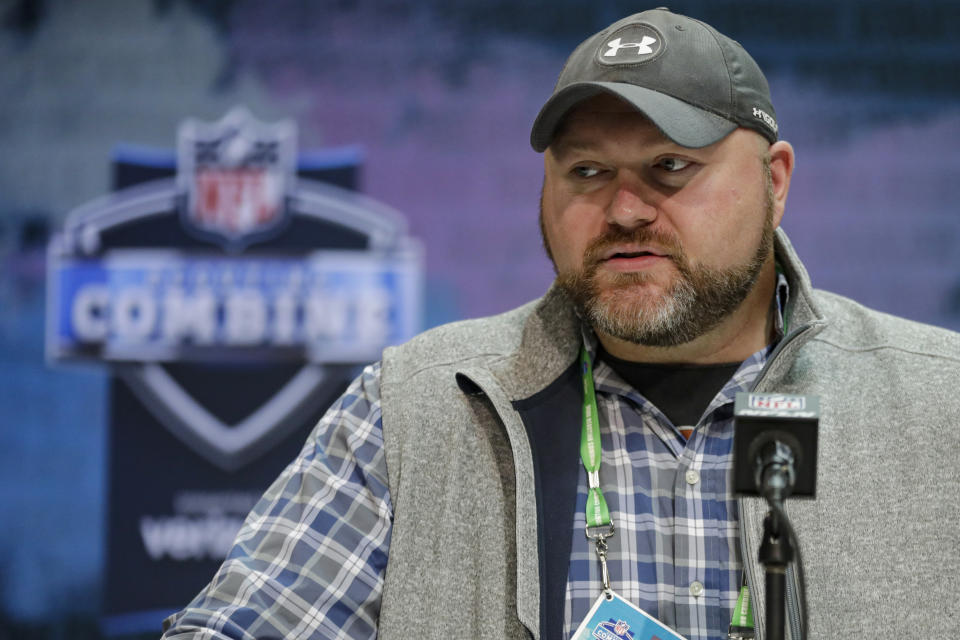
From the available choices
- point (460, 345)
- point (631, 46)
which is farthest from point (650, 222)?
point (460, 345)

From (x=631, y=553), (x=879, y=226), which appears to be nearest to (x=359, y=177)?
(x=879, y=226)

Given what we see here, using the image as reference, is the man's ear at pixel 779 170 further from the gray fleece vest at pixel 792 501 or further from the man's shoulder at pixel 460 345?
the man's shoulder at pixel 460 345

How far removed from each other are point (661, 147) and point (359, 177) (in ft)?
4.74

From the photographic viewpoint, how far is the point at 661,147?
1325mm

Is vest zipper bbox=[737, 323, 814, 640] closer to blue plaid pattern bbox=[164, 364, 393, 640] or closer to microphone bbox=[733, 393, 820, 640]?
microphone bbox=[733, 393, 820, 640]

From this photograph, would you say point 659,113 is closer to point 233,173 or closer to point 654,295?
point 654,295

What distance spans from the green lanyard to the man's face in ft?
0.34

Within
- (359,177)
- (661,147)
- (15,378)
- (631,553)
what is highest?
(359,177)

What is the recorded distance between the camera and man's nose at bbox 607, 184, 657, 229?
51.9 inches

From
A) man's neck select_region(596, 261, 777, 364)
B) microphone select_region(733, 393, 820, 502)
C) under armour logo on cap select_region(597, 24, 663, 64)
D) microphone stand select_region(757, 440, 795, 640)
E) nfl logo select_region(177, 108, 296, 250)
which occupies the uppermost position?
nfl logo select_region(177, 108, 296, 250)

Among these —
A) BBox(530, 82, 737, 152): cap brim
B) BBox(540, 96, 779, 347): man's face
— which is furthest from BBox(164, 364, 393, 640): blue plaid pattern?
BBox(530, 82, 737, 152): cap brim

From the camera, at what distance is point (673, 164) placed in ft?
4.41

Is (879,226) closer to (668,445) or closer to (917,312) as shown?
(917,312)

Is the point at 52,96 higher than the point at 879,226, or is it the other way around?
the point at 52,96
